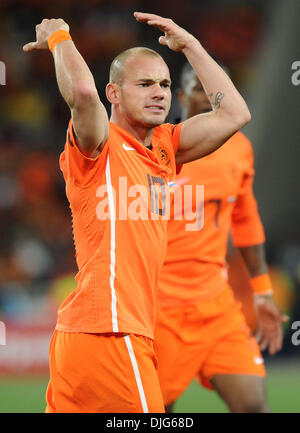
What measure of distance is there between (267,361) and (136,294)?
613 cm

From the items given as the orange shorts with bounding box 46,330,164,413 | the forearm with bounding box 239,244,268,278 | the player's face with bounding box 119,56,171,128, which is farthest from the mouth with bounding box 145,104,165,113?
the forearm with bounding box 239,244,268,278

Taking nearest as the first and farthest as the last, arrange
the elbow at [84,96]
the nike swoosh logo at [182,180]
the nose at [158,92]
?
the elbow at [84,96] < the nose at [158,92] < the nike swoosh logo at [182,180]

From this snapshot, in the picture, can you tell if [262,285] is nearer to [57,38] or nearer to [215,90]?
[215,90]

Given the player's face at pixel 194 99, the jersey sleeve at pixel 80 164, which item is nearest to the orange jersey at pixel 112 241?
the jersey sleeve at pixel 80 164

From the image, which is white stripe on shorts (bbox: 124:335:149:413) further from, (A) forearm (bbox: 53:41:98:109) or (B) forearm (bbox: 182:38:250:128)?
(B) forearm (bbox: 182:38:250:128)

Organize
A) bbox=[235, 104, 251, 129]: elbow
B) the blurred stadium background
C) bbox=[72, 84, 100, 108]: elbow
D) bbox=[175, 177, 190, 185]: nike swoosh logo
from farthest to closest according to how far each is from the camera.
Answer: the blurred stadium background, bbox=[175, 177, 190, 185]: nike swoosh logo, bbox=[235, 104, 251, 129]: elbow, bbox=[72, 84, 100, 108]: elbow

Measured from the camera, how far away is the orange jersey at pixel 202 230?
5.04m

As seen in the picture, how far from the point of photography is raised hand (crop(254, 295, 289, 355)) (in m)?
5.33

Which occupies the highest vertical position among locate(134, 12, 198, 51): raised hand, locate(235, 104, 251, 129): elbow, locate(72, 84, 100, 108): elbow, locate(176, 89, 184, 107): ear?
locate(134, 12, 198, 51): raised hand

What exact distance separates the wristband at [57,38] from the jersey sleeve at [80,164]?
35 cm

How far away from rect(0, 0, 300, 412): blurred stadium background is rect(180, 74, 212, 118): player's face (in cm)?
311

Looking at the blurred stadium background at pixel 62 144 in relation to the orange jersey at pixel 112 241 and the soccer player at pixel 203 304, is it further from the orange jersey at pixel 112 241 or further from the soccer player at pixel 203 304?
the orange jersey at pixel 112 241
